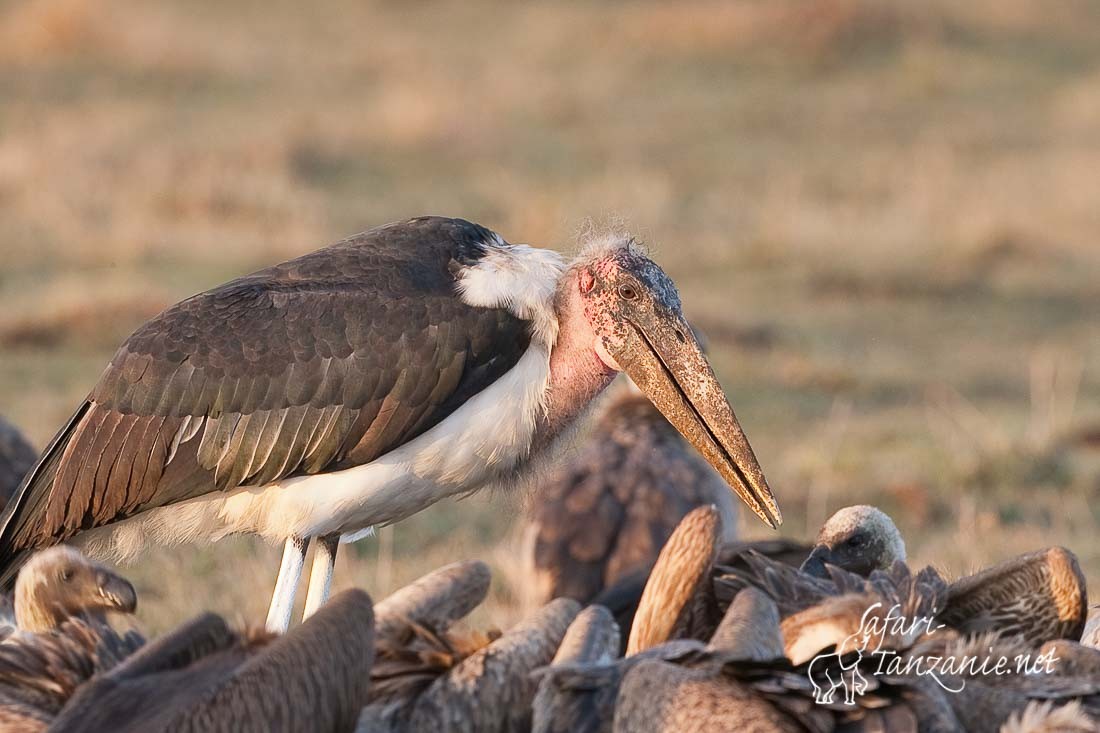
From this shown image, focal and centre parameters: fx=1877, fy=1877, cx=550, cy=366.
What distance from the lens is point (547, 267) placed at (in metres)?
4.38

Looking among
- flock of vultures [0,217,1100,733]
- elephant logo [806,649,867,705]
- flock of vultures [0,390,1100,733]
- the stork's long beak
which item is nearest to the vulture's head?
flock of vultures [0,217,1100,733]

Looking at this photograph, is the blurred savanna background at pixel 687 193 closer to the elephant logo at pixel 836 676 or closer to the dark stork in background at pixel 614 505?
the dark stork in background at pixel 614 505

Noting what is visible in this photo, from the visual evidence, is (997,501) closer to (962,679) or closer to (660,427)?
(660,427)

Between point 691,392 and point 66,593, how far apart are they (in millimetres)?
1422

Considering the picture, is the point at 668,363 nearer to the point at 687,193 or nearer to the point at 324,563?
the point at 324,563

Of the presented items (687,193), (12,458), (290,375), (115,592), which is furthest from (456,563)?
(687,193)

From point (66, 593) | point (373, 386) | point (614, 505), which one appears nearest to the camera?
point (66, 593)

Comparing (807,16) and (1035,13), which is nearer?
(807,16)

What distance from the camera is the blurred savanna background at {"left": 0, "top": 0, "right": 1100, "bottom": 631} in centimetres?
833

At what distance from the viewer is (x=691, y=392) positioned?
4.22m

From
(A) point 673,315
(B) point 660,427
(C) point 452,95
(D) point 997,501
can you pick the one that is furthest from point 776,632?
(C) point 452,95

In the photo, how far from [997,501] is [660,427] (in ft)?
6.68

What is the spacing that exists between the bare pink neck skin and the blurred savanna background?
0.27 m

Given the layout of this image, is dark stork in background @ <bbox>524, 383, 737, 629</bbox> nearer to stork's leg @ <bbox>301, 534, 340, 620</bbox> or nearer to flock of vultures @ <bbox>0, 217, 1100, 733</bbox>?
flock of vultures @ <bbox>0, 217, 1100, 733</bbox>
